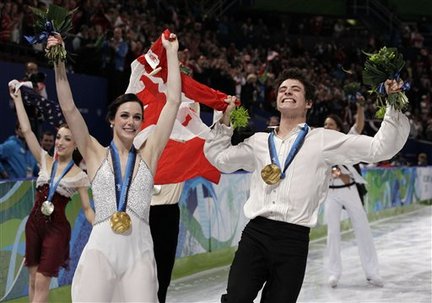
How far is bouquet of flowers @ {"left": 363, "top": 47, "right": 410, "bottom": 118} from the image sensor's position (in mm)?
4541

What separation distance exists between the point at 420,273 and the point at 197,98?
543cm

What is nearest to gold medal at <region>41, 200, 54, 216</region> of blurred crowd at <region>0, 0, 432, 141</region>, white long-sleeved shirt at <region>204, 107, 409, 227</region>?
blurred crowd at <region>0, 0, 432, 141</region>

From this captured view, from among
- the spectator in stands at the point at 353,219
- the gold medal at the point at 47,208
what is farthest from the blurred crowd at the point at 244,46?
the spectator in stands at the point at 353,219

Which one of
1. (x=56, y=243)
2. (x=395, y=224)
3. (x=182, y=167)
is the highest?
(x=182, y=167)

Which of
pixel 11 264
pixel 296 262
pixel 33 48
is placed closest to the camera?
pixel 296 262

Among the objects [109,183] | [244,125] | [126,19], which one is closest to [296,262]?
[244,125]

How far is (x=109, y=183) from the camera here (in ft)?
13.8

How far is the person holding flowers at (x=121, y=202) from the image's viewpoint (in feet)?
13.3

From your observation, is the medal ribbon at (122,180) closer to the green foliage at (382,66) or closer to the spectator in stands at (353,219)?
the green foliage at (382,66)

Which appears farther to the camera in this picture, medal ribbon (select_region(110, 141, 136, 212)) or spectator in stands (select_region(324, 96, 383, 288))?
spectator in stands (select_region(324, 96, 383, 288))

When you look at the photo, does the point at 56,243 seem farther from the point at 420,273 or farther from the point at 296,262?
the point at 420,273

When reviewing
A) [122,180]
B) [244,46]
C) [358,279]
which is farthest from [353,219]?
[244,46]

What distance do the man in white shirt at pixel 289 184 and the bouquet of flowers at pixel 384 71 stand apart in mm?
50

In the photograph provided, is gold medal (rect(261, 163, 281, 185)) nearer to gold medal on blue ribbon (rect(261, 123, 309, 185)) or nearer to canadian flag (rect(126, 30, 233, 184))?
gold medal on blue ribbon (rect(261, 123, 309, 185))
